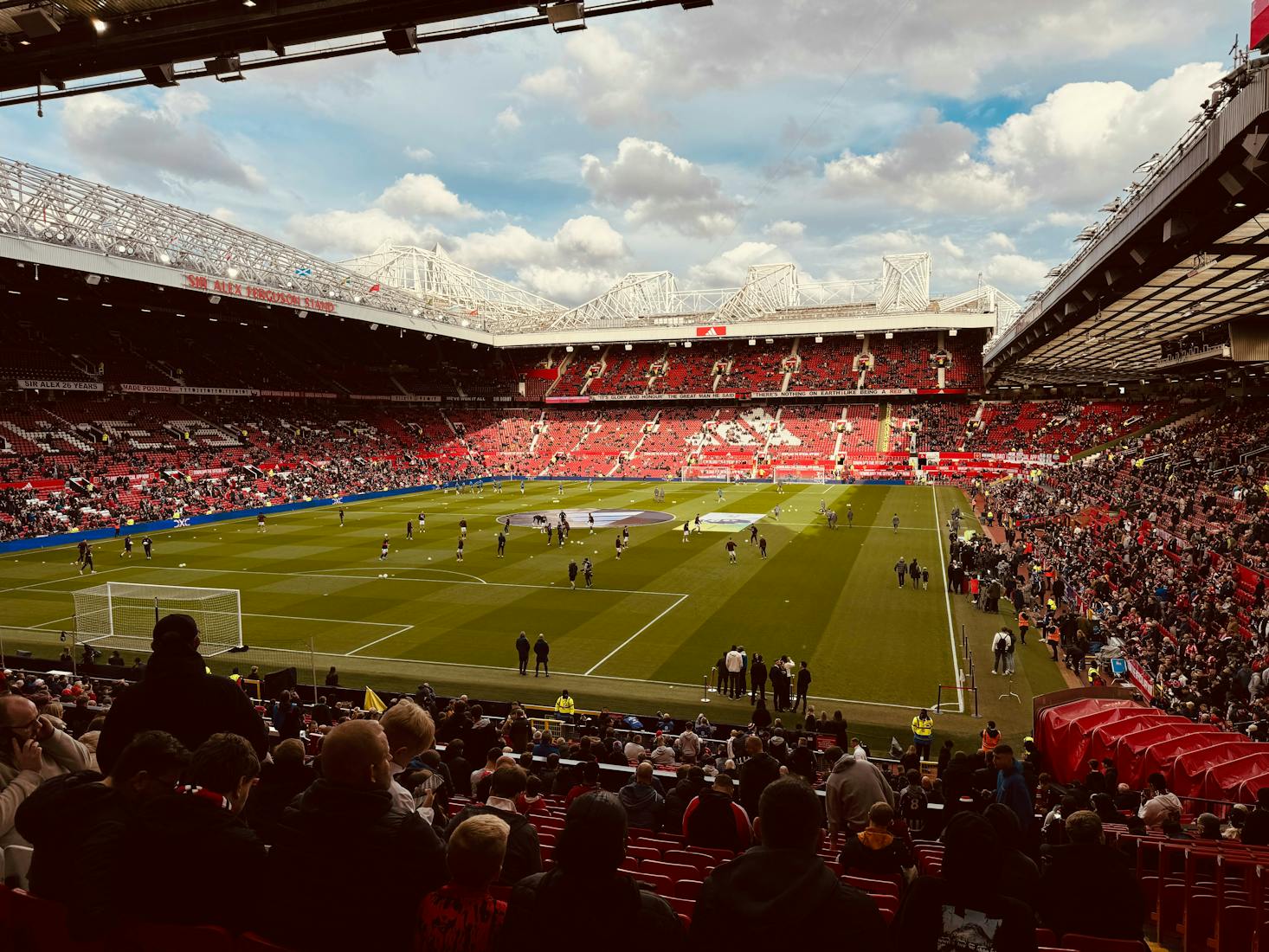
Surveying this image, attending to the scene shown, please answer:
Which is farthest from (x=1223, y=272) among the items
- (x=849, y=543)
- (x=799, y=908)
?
(x=799, y=908)

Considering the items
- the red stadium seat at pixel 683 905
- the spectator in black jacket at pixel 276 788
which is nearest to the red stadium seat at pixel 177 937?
the spectator in black jacket at pixel 276 788

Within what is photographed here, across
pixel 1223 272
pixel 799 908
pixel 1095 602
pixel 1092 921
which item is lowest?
pixel 1095 602

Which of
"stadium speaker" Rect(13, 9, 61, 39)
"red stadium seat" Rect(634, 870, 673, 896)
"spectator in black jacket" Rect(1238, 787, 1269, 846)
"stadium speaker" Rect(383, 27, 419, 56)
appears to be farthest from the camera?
"spectator in black jacket" Rect(1238, 787, 1269, 846)

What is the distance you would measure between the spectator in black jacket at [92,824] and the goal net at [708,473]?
239 feet

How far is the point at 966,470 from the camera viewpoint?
71.9 meters

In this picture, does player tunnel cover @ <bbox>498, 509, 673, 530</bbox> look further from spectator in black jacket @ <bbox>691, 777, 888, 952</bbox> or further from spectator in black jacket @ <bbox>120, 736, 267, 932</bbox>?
spectator in black jacket @ <bbox>691, 777, 888, 952</bbox>

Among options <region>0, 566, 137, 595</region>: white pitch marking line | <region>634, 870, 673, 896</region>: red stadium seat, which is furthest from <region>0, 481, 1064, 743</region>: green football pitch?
<region>634, 870, 673, 896</region>: red stadium seat

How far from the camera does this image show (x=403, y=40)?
24.6 ft

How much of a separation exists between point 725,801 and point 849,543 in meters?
34.5

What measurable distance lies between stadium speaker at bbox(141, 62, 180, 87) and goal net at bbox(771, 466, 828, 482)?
226 ft

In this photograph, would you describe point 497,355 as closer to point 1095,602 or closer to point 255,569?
point 255,569

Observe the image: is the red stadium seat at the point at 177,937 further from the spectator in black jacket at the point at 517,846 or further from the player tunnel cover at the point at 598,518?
the player tunnel cover at the point at 598,518

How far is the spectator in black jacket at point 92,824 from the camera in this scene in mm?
3268

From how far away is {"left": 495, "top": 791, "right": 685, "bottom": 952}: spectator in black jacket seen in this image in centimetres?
278
